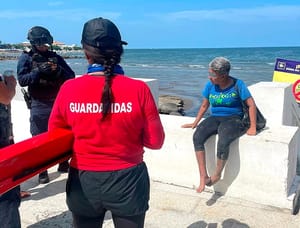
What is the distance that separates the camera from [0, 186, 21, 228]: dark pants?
7.80 feet

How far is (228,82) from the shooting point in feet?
13.1

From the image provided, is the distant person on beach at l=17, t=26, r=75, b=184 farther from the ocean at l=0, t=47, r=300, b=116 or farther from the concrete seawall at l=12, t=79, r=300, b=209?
the concrete seawall at l=12, t=79, r=300, b=209

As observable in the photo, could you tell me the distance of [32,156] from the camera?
6.38 ft

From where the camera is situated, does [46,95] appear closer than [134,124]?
No

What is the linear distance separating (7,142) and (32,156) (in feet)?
2.08

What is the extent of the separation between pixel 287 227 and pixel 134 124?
2114mm

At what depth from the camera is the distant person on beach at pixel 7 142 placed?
2355mm

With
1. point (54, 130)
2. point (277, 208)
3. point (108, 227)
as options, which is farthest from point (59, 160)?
point (277, 208)

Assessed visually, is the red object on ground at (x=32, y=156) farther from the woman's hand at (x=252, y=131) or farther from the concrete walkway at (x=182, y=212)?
the woman's hand at (x=252, y=131)

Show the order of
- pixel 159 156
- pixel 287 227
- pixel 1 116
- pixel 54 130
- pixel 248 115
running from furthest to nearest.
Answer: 1. pixel 159 156
2. pixel 248 115
3. pixel 287 227
4. pixel 1 116
5. pixel 54 130

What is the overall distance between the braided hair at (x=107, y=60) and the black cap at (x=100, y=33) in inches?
1.0

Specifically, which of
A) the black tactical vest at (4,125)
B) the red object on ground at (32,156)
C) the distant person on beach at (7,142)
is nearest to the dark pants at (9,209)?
the distant person on beach at (7,142)

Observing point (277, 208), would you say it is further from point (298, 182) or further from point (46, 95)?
point (46, 95)

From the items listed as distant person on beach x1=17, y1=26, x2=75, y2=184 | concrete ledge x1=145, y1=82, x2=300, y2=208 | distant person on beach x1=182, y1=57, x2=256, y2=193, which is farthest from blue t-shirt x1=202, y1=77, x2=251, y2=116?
distant person on beach x1=17, y1=26, x2=75, y2=184
